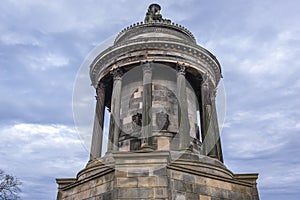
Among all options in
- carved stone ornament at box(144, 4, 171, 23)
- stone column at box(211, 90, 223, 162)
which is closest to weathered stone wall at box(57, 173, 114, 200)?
stone column at box(211, 90, 223, 162)

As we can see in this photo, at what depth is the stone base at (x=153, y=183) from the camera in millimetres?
8344

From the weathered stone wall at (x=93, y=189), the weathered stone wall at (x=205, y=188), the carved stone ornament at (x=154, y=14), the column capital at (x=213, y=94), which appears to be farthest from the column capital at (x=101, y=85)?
the weathered stone wall at (x=205, y=188)

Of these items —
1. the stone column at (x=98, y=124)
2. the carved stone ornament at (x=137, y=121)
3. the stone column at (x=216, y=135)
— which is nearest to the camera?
the stone column at (x=216, y=135)

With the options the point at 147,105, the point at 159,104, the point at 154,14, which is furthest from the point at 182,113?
the point at 154,14

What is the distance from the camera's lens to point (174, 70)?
1673 centimetres

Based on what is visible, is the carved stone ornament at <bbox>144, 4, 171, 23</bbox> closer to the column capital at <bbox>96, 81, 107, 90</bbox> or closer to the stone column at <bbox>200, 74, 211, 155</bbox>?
the column capital at <bbox>96, 81, 107, 90</bbox>

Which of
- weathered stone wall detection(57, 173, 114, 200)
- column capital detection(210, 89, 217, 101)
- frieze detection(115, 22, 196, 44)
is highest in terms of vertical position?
frieze detection(115, 22, 196, 44)

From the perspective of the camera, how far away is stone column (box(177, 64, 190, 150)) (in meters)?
13.9

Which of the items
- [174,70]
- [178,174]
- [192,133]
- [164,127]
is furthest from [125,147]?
[178,174]

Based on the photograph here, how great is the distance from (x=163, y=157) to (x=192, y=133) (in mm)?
7567

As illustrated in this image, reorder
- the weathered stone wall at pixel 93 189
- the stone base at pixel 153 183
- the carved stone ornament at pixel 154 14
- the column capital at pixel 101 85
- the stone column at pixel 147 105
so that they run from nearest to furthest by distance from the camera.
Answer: the stone base at pixel 153 183
the weathered stone wall at pixel 93 189
the stone column at pixel 147 105
the column capital at pixel 101 85
the carved stone ornament at pixel 154 14

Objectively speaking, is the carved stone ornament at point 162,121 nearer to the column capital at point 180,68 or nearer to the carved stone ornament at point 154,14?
the column capital at point 180,68

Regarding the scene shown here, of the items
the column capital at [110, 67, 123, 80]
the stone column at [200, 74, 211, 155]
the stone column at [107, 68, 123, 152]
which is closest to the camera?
the stone column at [107, 68, 123, 152]

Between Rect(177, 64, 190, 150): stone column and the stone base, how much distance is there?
3.45 m
